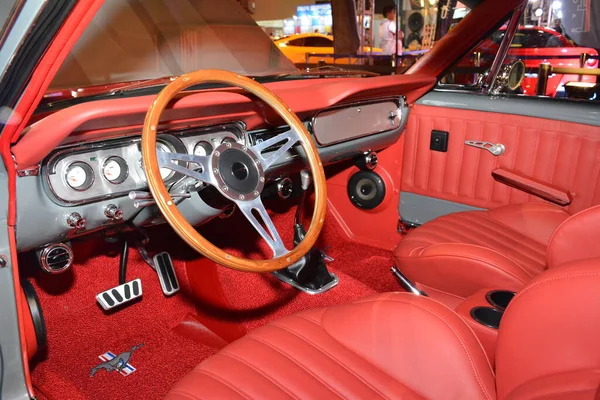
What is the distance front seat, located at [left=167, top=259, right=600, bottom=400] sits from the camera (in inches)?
37.3

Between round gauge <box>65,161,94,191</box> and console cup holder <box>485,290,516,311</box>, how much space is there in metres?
1.28

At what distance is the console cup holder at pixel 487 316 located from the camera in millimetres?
1552

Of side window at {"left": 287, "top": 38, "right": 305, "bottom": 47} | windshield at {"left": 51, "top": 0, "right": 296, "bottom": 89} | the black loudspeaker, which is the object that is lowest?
the black loudspeaker

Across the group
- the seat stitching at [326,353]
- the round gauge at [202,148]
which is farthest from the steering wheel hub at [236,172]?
→ the seat stitching at [326,353]

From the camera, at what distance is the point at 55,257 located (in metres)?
1.57

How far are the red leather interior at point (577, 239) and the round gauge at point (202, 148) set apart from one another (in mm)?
1083

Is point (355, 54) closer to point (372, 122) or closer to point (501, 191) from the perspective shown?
point (372, 122)

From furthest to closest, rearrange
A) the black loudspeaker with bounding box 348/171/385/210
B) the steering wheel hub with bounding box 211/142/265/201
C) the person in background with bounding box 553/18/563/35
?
the black loudspeaker with bounding box 348/171/385/210 < the person in background with bounding box 553/18/563/35 < the steering wheel hub with bounding box 211/142/265/201

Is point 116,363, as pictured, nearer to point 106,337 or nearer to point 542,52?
point 106,337

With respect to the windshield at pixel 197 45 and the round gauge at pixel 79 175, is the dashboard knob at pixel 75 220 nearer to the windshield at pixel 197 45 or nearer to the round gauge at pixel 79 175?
the round gauge at pixel 79 175

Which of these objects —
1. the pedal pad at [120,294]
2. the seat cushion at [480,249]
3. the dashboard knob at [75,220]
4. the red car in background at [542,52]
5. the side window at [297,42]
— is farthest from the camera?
the side window at [297,42]

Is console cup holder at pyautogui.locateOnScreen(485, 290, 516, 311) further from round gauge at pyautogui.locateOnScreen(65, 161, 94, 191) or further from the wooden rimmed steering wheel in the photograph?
round gauge at pyautogui.locateOnScreen(65, 161, 94, 191)

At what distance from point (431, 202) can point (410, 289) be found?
2.30ft

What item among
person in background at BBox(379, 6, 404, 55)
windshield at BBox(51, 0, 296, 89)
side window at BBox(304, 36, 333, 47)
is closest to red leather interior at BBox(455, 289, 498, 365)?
windshield at BBox(51, 0, 296, 89)
